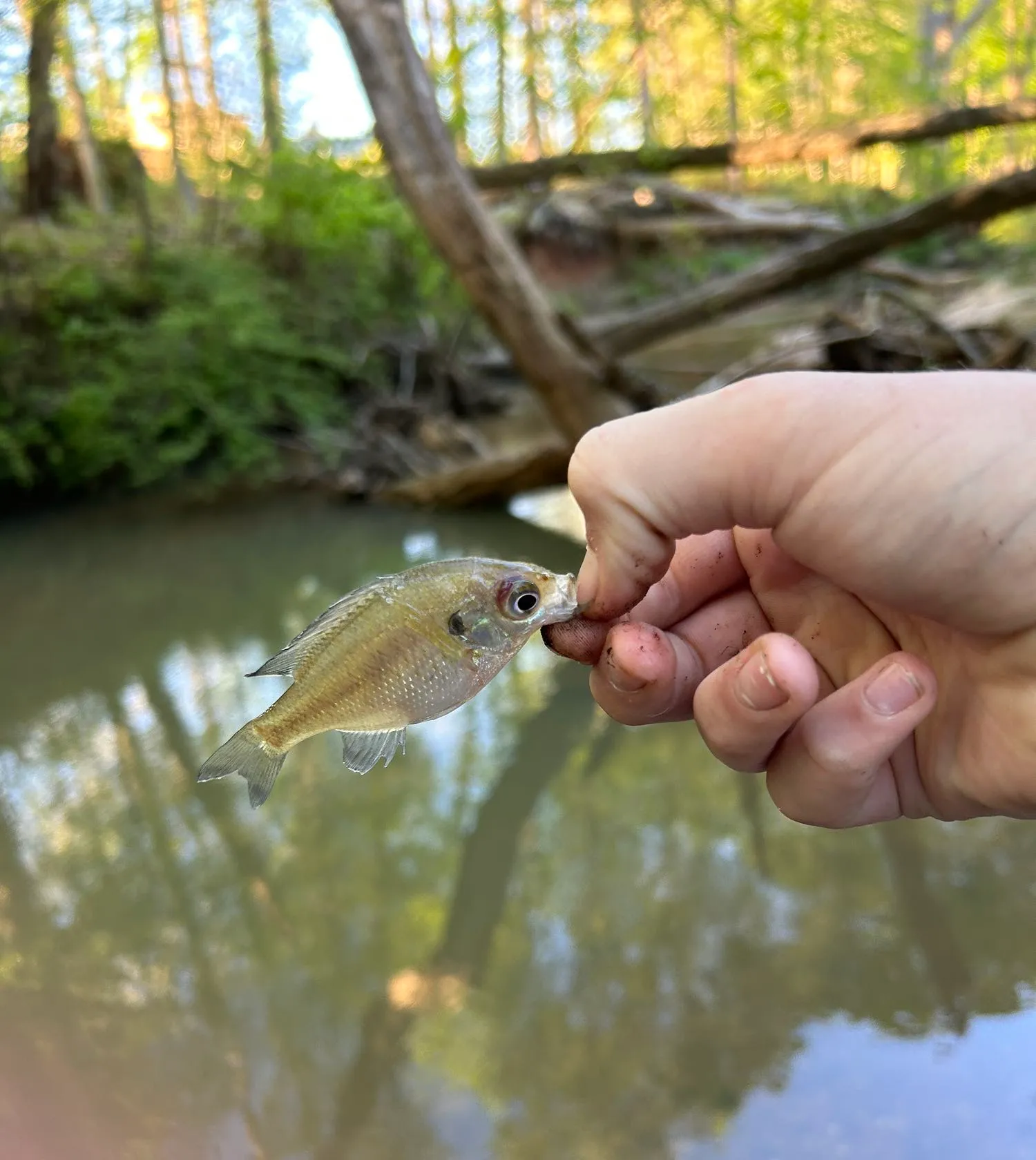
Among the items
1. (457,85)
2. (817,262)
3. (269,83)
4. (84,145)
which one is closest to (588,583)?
(817,262)

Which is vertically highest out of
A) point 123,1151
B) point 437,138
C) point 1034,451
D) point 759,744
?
point 437,138

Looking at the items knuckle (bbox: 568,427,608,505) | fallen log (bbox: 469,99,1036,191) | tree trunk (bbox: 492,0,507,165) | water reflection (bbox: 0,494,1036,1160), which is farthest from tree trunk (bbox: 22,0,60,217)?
knuckle (bbox: 568,427,608,505)

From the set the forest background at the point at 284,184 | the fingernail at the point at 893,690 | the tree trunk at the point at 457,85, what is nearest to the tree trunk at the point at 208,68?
the forest background at the point at 284,184

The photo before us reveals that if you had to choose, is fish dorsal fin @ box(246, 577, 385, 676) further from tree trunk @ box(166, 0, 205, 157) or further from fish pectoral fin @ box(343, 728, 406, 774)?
tree trunk @ box(166, 0, 205, 157)

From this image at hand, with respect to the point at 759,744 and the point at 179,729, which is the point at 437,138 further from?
the point at 759,744

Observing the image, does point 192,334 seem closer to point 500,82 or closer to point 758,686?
point 500,82

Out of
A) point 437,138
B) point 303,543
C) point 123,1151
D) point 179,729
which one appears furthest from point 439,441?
point 123,1151

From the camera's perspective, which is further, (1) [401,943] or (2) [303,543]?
(2) [303,543]
